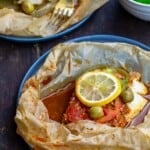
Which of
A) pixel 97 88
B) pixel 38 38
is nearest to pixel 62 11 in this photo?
pixel 38 38

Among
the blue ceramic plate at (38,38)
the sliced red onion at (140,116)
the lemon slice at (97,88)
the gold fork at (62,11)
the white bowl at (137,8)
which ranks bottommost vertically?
the sliced red onion at (140,116)

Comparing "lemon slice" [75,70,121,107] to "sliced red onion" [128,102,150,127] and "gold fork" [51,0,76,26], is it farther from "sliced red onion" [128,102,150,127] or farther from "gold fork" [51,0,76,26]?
"gold fork" [51,0,76,26]

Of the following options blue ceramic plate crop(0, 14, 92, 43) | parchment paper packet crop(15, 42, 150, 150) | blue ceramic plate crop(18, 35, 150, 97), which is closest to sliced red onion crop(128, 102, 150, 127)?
parchment paper packet crop(15, 42, 150, 150)

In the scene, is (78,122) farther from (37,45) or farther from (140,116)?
(37,45)

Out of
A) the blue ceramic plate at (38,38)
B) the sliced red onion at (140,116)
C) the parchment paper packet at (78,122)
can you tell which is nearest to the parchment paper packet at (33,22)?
the blue ceramic plate at (38,38)

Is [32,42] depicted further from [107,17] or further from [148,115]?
[148,115]

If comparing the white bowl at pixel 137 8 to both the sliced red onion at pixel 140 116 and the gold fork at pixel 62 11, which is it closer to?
the gold fork at pixel 62 11
